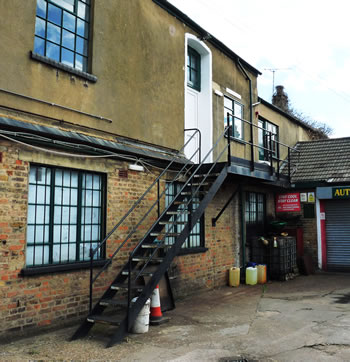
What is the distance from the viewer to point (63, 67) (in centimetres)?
711

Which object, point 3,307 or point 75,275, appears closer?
point 3,307

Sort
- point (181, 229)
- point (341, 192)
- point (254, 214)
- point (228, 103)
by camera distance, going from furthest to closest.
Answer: point (254, 214) < point (341, 192) < point (228, 103) < point (181, 229)

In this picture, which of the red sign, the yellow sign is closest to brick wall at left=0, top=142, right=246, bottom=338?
the red sign

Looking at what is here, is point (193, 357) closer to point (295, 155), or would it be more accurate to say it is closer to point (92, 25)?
point (92, 25)

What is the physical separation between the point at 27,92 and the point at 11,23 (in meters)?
1.09

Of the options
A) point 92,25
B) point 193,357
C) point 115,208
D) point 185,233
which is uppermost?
point 92,25

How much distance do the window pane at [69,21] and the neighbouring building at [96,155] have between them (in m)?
0.02

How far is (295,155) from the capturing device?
17047mm

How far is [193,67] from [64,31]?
15.8ft

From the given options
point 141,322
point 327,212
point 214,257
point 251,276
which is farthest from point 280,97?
point 141,322

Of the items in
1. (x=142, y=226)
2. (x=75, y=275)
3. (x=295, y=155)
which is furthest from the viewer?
(x=295, y=155)

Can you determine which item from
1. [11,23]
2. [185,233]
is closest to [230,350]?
[185,233]

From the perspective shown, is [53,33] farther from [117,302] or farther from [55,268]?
[117,302]

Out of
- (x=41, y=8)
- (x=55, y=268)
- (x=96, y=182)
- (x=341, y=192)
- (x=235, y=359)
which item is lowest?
(x=235, y=359)
